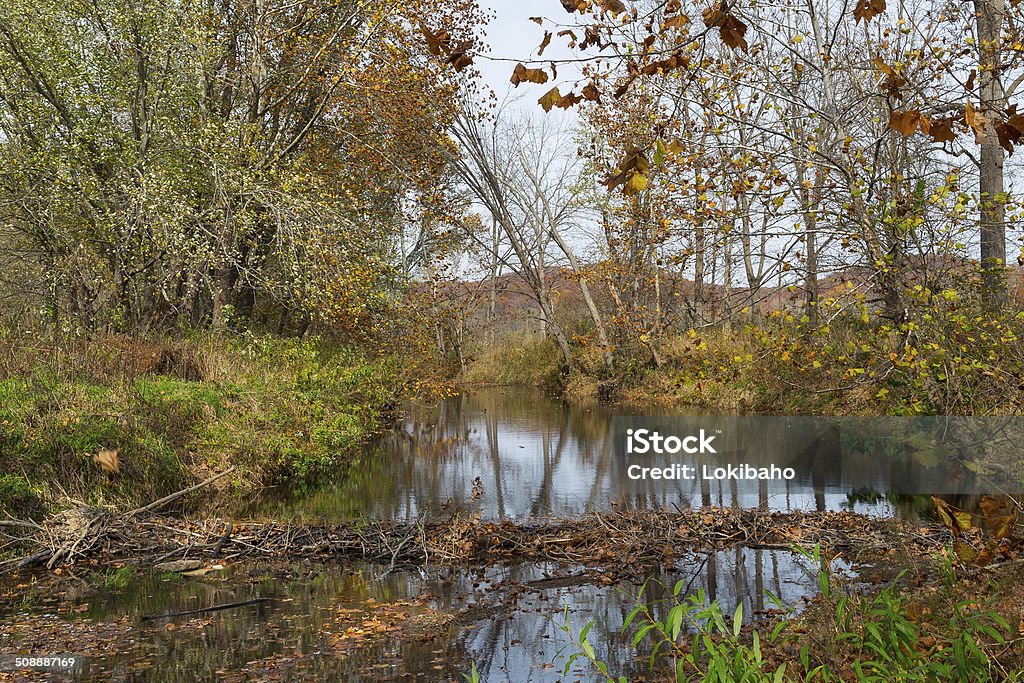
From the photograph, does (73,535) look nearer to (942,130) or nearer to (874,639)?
(874,639)

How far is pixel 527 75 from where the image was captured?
464cm

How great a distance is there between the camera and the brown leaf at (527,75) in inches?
179

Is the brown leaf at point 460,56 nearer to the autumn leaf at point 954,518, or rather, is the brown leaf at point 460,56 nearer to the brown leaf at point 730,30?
the brown leaf at point 730,30

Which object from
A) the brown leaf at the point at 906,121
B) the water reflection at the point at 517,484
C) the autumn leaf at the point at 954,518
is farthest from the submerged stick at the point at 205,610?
the brown leaf at the point at 906,121

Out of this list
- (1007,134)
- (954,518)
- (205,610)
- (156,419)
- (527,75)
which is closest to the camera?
(1007,134)

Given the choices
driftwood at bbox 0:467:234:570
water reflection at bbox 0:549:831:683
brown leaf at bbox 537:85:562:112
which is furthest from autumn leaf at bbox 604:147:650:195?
driftwood at bbox 0:467:234:570

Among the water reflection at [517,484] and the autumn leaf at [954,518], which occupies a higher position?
the autumn leaf at [954,518]

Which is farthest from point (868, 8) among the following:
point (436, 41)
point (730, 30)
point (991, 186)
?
point (991, 186)

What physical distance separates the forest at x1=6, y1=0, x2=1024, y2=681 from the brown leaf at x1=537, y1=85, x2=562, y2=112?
0.28ft

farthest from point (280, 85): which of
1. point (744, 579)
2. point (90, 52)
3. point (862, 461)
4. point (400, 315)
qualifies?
point (744, 579)

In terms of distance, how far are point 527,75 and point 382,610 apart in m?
4.54

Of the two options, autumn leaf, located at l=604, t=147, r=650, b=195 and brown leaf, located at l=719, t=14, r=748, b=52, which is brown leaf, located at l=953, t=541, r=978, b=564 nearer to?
autumn leaf, located at l=604, t=147, r=650, b=195

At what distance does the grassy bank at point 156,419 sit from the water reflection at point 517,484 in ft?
2.56

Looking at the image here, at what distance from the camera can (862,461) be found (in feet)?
45.5
